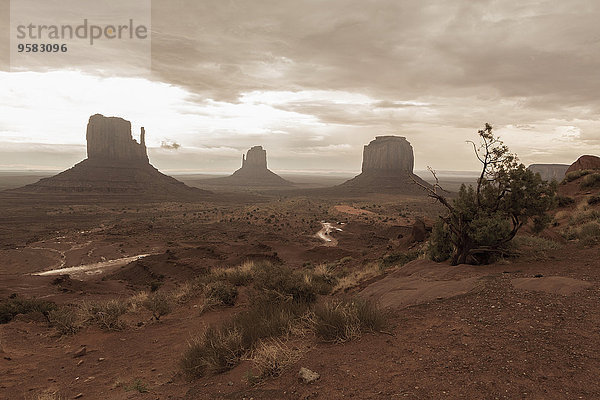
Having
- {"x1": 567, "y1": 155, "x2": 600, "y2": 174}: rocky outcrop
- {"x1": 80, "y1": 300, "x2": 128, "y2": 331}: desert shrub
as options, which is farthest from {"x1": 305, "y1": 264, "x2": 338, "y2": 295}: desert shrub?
{"x1": 567, "y1": 155, "x2": 600, "y2": 174}: rocky outcrop

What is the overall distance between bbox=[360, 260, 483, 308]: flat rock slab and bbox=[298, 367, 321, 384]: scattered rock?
299cm

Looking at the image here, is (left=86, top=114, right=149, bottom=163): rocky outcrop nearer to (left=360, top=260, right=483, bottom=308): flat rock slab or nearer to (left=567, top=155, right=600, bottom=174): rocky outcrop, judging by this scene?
(left=567, top=155, right=600, bottom=174): rocky outcrop

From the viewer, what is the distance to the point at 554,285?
19.7ft

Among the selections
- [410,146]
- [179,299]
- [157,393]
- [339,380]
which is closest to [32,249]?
[179,299]

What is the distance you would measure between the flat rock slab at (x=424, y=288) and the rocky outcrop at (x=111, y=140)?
138514mm

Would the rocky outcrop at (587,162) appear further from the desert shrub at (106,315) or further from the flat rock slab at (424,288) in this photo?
the desert shrub at (106,315)

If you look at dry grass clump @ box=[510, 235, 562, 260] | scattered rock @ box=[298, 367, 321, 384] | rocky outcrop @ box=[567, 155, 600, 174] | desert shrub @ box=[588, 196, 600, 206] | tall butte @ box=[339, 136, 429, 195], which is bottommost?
scattered rock @ box=[298, 367, 321, 384]

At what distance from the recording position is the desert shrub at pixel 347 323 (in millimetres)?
5094

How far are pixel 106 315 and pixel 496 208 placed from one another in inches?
524

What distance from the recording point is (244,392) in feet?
13.5

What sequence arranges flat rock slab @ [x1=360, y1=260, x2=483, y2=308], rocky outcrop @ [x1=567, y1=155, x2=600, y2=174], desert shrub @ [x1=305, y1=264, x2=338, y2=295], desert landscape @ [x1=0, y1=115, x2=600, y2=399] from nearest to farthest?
desert landscape @ [x1=0, y1=115, x2=600, y2=399]
flat rock slab @ [x1=360, y1=260, x2=483, y2=308]
desert shrub @ [x1=305, y1=264, x2=338, y2=295]
rocky outcrop @ [x1=567, y1=155, x2=600, y2=174]

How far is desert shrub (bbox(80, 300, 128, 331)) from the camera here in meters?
9.28

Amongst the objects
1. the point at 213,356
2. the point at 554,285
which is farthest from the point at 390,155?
the point at 213,356

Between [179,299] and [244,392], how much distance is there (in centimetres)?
922
